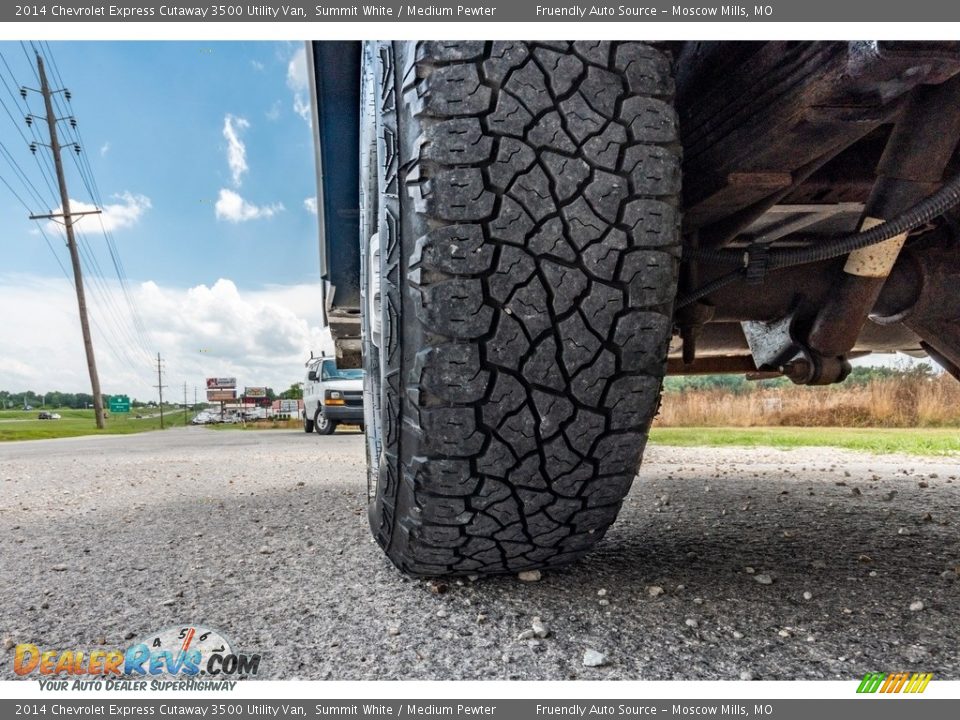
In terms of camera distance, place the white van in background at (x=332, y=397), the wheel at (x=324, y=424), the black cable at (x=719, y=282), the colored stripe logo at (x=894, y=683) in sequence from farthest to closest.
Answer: the wheel at (x=324, y=424), the white van in background at (x=332, y=397), the black cable at (x=719, y=282), the colored stripe logo at (x=894, y=683)

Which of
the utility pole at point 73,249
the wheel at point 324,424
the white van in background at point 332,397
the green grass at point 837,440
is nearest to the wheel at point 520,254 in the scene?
the green grass at point 837,440

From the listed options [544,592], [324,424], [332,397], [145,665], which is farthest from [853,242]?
[324,424]

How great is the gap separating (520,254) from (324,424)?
910 cm

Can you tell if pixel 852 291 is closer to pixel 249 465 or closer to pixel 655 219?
pixel 655 219

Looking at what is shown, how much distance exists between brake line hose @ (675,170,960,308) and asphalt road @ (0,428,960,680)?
2.00ft

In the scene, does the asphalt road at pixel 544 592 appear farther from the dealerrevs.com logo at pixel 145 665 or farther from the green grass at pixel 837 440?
the green grass at pixel 837 440

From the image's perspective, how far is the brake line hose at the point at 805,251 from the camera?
1.05 metres

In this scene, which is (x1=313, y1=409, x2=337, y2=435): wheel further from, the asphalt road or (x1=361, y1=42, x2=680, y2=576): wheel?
(x1=361, y1=42, x2=680, y2=576): wheel

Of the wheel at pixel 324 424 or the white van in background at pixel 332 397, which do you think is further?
the wheel at pixel 324 424

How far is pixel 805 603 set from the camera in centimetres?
108

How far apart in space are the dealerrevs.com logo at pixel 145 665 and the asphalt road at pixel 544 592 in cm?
3

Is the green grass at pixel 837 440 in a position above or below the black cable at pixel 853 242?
below

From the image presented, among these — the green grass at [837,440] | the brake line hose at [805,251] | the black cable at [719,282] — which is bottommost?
the green grass at [837,440]

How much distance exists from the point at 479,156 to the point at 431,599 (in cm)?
81
